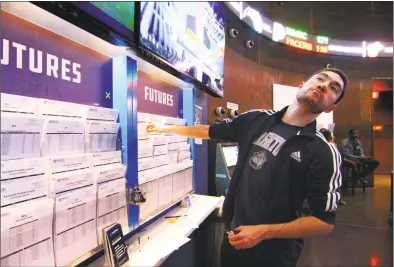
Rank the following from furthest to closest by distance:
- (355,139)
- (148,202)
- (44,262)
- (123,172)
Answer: (355,139) < (148,202) < (123,172) < (44,262)

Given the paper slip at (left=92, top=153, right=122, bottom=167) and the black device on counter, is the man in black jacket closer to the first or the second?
the black device on counter

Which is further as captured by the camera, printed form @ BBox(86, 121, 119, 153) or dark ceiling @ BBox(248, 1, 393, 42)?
dark ceiling @ BBox(248, 1, 393, 42)

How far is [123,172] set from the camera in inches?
55.2

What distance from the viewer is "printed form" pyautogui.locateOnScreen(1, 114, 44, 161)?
88 centimetres

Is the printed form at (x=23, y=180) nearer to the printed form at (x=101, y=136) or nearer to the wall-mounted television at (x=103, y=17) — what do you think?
the printed form at (x=101, y=136)

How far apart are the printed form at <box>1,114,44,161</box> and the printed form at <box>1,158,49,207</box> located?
0.04 m

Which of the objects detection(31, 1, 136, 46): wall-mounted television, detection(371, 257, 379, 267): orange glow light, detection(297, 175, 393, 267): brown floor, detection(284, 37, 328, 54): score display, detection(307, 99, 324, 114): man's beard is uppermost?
detection(284, 37, 328, 54): score display

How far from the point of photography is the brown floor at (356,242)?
3385 mm

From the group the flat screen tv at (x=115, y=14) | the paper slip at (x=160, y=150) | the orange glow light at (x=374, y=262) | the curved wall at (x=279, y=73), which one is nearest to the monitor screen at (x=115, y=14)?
the flat screen tv at (x=115, y=14)

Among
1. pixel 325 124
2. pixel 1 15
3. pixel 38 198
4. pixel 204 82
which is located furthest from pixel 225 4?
pixel 325 124

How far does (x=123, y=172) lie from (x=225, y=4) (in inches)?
136

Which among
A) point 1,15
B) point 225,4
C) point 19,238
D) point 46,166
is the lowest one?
point 19,238

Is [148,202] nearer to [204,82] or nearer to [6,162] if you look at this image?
[6,162]

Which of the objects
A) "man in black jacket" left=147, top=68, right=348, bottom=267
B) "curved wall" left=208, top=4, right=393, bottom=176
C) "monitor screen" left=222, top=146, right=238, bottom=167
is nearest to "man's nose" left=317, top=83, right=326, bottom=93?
"man in black jacket" left=147, top=68, right=348, bottom=267
